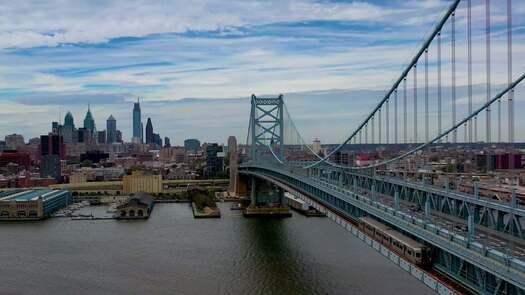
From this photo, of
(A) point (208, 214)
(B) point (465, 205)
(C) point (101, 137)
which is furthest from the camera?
(C) point (101, 137)

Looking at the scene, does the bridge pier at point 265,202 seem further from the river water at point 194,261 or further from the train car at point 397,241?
the train car at point 397,241

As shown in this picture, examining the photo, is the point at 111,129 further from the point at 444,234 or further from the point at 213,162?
the point at 444,234

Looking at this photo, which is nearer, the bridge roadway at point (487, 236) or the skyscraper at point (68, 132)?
the bridge roadway at point (487, 236)

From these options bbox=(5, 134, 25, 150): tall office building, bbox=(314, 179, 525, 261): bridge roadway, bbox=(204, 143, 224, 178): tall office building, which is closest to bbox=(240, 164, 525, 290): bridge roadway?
bbox=(314, 179, 525, 261): bridge roadway

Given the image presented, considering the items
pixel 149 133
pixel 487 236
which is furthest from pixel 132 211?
pixel 149 133

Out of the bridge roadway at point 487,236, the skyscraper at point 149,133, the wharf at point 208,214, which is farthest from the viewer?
the skyscraper at point 149,133

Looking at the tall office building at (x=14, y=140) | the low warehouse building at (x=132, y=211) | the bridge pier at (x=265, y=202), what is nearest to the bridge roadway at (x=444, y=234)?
the bridge pier at (x=265, y=202)
